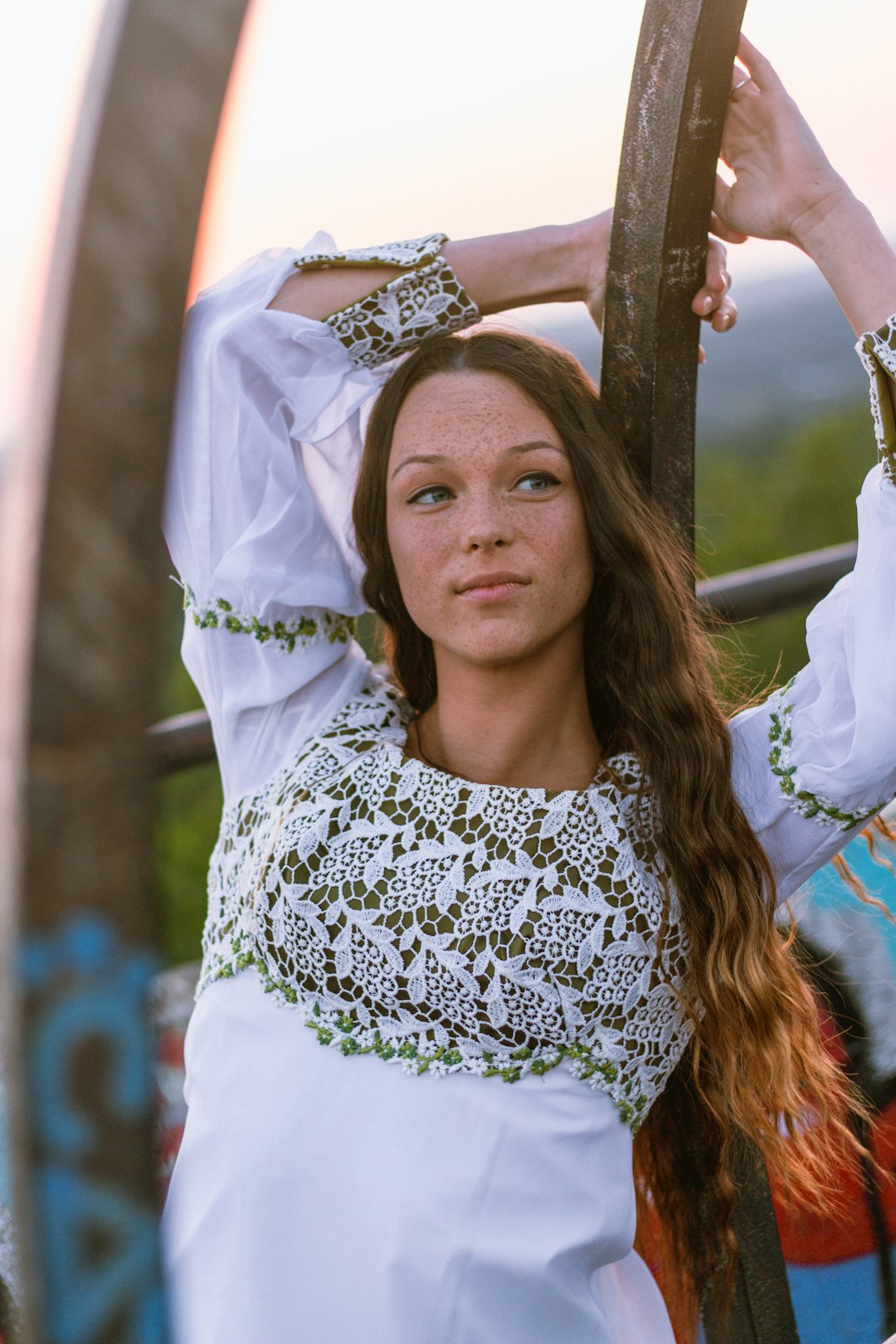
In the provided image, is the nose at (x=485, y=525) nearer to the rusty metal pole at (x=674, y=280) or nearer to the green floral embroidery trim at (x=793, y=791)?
the rusty metal pole at (x=674, y=280)

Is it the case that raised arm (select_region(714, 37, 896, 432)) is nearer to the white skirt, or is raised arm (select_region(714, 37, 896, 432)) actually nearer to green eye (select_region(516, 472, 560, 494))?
green eye (select_region(516, 472, 560, 494))

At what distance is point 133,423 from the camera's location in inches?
21.6

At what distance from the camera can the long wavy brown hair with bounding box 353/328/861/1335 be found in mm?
1650

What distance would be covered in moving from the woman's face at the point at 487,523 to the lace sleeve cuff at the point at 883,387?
419 mm

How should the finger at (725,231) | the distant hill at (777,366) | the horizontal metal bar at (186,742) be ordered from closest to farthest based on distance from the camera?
1. the finger at (725,231)
2. the horizontal metal bar at (186,742)
3. the distant hill at (777,366)

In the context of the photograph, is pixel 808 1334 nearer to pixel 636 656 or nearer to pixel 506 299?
pixel 636 656

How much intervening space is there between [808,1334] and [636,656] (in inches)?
46.0

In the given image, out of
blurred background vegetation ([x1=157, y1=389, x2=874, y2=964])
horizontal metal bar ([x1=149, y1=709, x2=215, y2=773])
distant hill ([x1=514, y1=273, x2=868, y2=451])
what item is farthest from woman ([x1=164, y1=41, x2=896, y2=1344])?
distant hill ([x1=514, y1=273, x2=868, y2=451])

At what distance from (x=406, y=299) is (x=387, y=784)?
734mm

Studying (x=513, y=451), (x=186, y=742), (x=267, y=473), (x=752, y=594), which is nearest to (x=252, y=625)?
(x=267, y=473)

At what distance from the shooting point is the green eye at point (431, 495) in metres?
1.79

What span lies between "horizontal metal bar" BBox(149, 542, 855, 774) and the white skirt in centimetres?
90

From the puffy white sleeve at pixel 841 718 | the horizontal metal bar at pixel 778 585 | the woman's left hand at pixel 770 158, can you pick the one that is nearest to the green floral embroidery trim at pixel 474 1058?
the puffy white sleeve at pixel 841 718

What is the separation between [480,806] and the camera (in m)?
1.69
